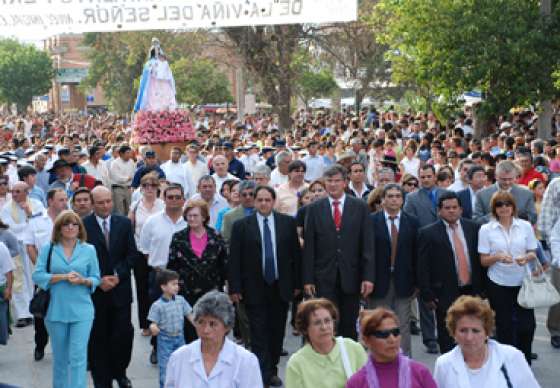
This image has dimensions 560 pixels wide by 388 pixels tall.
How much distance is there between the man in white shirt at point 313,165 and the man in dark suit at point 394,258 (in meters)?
7.84

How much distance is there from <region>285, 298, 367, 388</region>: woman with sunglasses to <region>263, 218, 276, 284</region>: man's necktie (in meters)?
3.10

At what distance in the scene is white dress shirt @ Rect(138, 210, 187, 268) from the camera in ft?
29.4

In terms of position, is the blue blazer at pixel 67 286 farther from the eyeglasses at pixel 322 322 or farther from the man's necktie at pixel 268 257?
the eyeglasses at pixel 322 322

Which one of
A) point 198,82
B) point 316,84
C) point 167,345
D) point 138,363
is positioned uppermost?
point 198,82

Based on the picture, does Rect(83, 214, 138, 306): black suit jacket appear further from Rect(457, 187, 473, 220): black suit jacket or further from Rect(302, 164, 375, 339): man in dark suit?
Rect(457, 187, 473, 220): black suit jacket

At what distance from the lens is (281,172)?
13.2 m

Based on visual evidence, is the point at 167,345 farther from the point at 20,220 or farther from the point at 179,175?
the point at 179,175

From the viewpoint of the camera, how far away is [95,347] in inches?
322

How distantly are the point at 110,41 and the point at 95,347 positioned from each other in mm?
44151

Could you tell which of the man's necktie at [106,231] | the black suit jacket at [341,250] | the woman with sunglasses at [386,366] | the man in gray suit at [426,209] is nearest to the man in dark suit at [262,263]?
the black suit jacket at [341,250]

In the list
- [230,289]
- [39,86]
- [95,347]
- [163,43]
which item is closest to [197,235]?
[230,289]

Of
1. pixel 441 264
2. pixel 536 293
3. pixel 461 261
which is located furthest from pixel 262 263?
pixel 536 293

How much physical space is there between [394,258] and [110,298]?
2.44 m

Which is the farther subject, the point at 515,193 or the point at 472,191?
the point at 472,191
